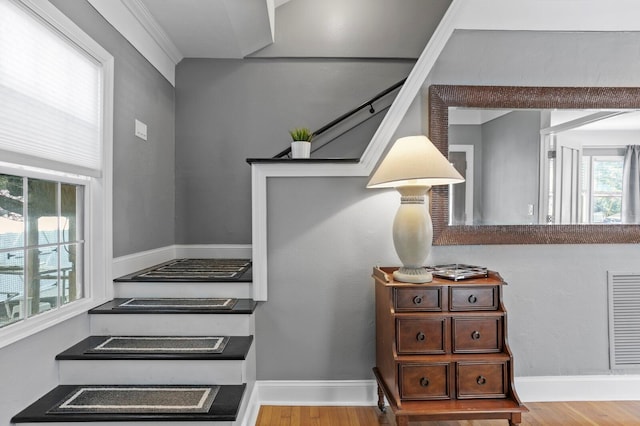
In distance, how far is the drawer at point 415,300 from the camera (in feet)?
6.45

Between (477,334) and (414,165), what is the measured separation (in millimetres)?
948

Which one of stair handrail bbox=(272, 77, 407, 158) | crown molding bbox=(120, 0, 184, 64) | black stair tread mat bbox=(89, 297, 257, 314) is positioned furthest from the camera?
stair handrail bbox=(272, 77, 407, 158)

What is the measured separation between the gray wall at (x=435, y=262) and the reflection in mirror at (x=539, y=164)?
20cm

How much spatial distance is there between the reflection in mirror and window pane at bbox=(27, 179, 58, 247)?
225 cm

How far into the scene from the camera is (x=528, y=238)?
2.37 meters

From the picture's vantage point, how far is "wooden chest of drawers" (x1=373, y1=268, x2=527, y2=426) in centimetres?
191

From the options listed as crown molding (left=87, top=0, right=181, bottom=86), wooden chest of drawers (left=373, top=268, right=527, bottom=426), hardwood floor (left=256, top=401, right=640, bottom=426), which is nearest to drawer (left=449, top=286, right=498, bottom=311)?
wooden chest of drawers (left=373, top=268, right=527, bottom=426)

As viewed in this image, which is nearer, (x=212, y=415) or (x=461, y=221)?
(x=212, y=415)

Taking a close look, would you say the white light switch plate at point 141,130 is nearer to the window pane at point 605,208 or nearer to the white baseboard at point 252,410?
the white baseboard at point 252,410

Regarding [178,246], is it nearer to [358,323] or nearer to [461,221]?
[358,323]

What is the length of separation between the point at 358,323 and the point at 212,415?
41.5 inches

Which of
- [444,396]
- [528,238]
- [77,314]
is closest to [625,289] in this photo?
[528,238]

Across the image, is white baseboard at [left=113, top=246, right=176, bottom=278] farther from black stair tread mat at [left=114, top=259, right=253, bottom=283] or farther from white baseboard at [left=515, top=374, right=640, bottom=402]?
white baseboard at [left=515, top=374, right=640, bottom=402]

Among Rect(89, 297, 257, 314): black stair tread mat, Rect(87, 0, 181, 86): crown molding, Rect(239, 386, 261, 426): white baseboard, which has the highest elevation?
Rect(87, 0, 181, 86): crown molding
